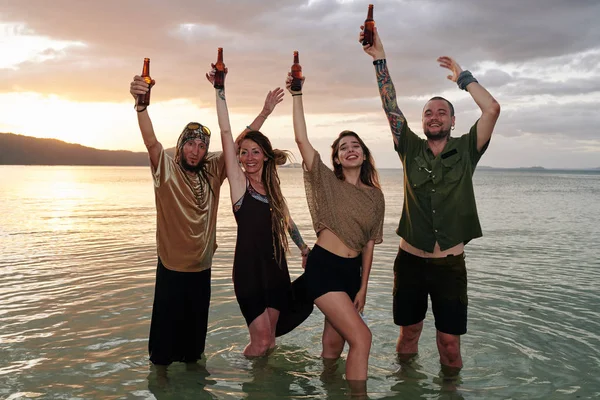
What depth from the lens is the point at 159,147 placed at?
17.9 feet

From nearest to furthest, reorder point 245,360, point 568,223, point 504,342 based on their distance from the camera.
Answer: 1. point 245,360
2. point 504,342
3. point 568,223

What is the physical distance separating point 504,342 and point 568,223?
1766 centimetres

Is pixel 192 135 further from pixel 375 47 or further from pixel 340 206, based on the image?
pixel 375 47

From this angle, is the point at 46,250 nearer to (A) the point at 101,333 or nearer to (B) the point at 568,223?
(A) the point at 101,333

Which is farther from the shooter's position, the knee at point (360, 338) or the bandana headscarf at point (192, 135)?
the bandana headscarf at point (192, 135)

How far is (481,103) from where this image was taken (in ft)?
17.6

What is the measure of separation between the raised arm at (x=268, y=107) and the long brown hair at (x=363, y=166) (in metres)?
1.13

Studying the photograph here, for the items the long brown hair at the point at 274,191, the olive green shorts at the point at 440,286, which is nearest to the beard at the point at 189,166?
the long brown hair at the point at 274,191

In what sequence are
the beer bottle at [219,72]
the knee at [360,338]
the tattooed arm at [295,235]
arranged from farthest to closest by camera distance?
the tattooed arm at [295,235] → the beer bottle at [219,72] → the knee at [360,338]

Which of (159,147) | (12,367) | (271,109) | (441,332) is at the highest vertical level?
(271,109)

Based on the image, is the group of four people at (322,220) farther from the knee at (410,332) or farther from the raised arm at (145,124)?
the knee at (410,332)

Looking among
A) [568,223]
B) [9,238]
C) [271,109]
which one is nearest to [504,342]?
[271,109]

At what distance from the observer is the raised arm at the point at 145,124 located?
204 inches

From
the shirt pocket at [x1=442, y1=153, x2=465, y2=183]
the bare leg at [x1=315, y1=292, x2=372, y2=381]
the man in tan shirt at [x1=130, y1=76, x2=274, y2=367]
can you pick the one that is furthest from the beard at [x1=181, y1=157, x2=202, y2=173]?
the shirt pocket at [x1=442, y1=153, x2=465, y2=183]
